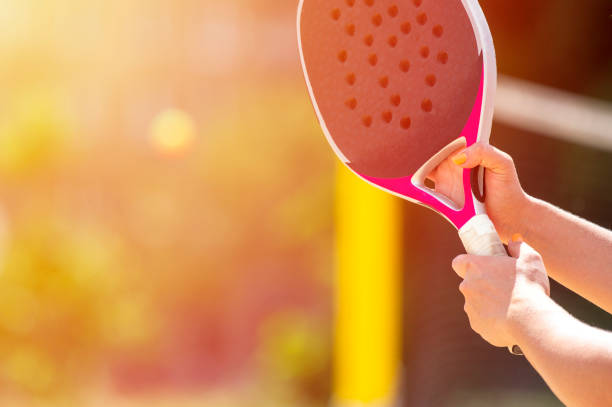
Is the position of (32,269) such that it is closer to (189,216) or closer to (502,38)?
(189,216)

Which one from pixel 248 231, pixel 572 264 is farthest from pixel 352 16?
pixel 248 231

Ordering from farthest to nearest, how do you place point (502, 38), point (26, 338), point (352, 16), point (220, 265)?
point (220, 265) < point (26, 338) < point (502, 38) < point (352, 16)

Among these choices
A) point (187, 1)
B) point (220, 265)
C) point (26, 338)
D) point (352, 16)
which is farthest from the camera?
point (187, 1)

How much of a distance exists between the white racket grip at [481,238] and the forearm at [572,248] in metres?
0.18

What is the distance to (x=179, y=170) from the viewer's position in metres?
5.34

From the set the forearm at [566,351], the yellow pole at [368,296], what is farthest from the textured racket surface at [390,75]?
the yellow pole at [368,296]

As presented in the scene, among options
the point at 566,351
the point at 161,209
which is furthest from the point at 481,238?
the point at 161,209

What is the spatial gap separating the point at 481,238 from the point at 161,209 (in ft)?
14.0

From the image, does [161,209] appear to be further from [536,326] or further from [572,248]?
[536,326]

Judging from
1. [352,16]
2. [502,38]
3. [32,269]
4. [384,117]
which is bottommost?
[32,269]

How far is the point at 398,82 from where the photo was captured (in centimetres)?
129

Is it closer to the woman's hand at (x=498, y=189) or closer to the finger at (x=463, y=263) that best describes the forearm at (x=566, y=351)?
the finger at (x=463, y=263)

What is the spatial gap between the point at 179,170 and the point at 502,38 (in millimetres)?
2656

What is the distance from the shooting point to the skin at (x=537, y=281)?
97 centimetres
